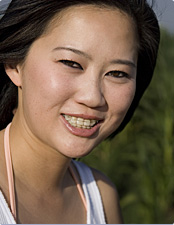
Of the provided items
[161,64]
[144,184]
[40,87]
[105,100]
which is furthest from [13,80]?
[161,64]

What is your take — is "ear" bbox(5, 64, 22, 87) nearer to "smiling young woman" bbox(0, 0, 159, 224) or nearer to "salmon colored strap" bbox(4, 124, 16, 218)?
"smiling young woman" bbox(0, 0, 159, 224)

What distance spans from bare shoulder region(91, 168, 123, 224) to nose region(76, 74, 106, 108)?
76 centimetres

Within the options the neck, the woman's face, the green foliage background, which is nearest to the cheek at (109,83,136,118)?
the woman's face

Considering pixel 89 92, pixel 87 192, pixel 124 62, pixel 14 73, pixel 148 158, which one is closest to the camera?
pixel 89 92

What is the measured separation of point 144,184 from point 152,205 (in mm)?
228

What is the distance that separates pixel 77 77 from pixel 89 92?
87mm

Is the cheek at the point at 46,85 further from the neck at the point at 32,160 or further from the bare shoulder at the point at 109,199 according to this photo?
the bare shoulder at the point at 109,199

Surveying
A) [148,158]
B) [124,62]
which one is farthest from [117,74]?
[148,158]

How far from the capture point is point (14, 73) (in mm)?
1899

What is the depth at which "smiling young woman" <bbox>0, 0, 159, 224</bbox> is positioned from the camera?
1683 mm

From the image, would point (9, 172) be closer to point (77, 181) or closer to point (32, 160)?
point (32, 160)

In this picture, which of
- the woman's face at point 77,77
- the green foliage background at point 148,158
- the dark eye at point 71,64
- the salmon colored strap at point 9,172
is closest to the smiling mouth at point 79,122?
the woman's face at point 77,77

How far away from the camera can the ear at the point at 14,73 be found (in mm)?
1871

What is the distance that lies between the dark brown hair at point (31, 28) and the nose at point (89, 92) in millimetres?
303
